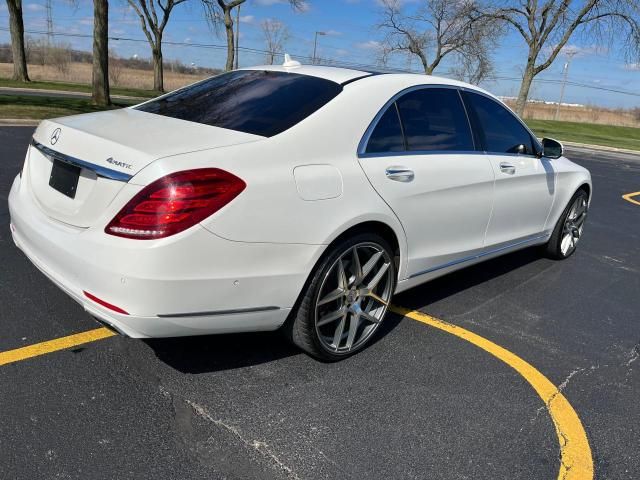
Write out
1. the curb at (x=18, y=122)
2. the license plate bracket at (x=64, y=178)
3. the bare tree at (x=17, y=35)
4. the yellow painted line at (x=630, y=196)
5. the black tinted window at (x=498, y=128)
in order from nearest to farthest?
the license plate bracket at (x=64, y=178)
the black tinted window at (x=498, y=128)
the yellow painted line at (x=630, y=196)
the curb at (x=18, y=122)
the bare tree at (x=17, y=35)

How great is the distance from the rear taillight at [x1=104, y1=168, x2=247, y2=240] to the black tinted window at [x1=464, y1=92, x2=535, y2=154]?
245 cm

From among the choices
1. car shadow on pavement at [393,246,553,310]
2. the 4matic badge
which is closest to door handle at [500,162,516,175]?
car shadow on pavement at [393,246,553,310]

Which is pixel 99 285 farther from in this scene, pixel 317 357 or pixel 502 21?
pixel 502 21

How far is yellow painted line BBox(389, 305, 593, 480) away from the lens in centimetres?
254

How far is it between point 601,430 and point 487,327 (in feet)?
3.89

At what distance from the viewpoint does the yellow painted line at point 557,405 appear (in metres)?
2.54

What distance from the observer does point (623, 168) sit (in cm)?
1656

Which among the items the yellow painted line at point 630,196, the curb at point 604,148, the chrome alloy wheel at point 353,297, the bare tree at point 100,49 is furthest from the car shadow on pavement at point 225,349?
the curb at point 604,148

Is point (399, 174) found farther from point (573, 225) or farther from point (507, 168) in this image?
point (573, 225)

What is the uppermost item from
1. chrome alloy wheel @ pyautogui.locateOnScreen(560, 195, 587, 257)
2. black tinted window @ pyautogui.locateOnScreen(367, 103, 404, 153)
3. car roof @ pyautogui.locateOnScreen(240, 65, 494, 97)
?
car roof @ pyautogui.locateOnScreen(240, 65, 494, 97)

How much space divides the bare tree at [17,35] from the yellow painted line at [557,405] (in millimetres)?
27202

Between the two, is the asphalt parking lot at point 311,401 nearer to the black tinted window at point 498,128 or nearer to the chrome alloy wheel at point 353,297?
the chrome alloy wheel at point 353,297

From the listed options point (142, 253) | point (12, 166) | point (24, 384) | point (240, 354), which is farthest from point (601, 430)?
point (12, 166)

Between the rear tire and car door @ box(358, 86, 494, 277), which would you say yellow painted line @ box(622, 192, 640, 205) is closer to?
the rear tire
